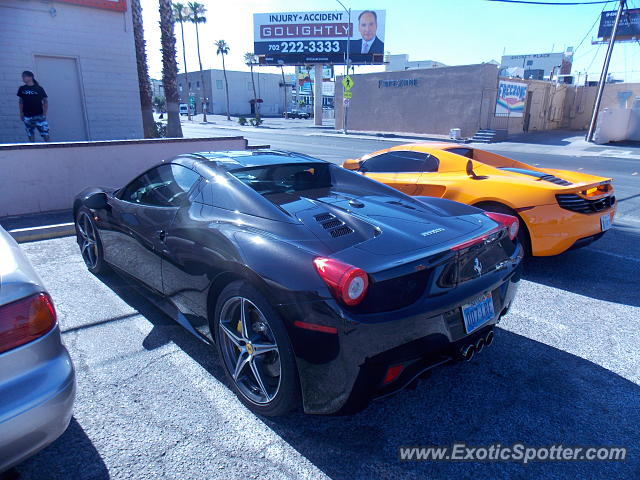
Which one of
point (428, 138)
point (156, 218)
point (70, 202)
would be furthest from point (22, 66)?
point (428, 138)

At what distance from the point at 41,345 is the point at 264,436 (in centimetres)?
121

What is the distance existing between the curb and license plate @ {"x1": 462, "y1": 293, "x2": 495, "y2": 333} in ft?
19.0

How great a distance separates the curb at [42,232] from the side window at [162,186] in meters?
2.93

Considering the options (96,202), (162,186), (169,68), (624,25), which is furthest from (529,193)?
(624,25)

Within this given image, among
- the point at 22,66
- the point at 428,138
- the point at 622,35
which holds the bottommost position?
the point at 428,138

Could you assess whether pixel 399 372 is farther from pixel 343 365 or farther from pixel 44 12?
pixel 44 12

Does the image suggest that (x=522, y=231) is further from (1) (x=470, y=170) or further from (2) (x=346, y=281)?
(2) (x=346, y=281)

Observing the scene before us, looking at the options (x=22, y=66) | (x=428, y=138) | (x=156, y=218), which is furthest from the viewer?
(x=428, y=138)

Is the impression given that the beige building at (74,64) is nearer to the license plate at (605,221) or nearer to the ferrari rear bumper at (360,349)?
the ferrari rear bumper at (360,349)

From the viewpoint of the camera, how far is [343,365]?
2109mm

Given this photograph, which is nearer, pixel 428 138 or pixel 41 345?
pixel 41 345

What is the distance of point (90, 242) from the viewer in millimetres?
4551

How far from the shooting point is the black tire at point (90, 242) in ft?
14.3

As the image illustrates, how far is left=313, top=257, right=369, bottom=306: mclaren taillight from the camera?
208 cm
